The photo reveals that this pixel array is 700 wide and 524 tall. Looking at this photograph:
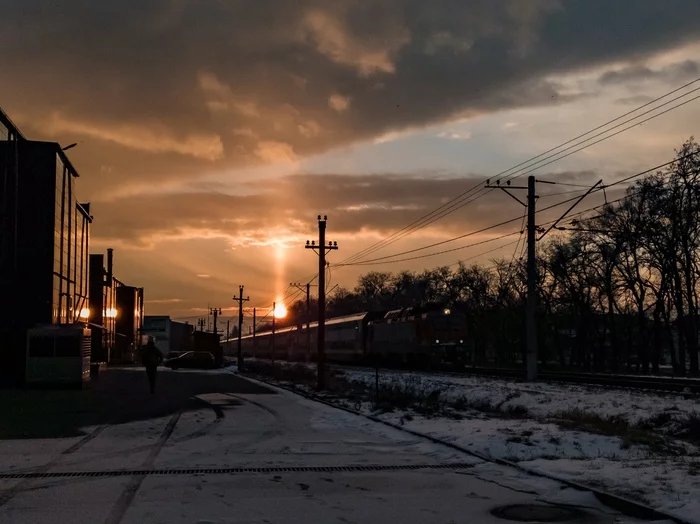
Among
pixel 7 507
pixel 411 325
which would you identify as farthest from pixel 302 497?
pixel 411 325

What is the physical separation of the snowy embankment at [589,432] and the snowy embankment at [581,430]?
0.04ft

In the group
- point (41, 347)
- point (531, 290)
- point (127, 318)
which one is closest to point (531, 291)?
point (531, 290)

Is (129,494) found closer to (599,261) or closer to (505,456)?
(505,456)

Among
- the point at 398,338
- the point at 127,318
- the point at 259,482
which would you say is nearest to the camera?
the point at 259,482

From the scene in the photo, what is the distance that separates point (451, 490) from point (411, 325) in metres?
34.7

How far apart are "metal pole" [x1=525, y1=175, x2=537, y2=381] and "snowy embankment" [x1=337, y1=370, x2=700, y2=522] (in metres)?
6.03

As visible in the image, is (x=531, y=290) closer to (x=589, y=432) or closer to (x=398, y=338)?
(x=398, y=338)

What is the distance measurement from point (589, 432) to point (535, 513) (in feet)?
21.4

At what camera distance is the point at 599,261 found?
208ft

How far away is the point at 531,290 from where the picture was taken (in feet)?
107

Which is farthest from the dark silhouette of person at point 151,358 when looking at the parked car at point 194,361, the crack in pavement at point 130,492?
the parked car at point 194,361

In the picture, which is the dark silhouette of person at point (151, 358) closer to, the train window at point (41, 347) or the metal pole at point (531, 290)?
the train window at point (41, 347)

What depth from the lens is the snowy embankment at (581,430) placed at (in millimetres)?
8992

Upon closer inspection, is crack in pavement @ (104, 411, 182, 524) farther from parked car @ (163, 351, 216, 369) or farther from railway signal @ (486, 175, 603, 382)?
parked car @ (163, 351, 216, 369)
